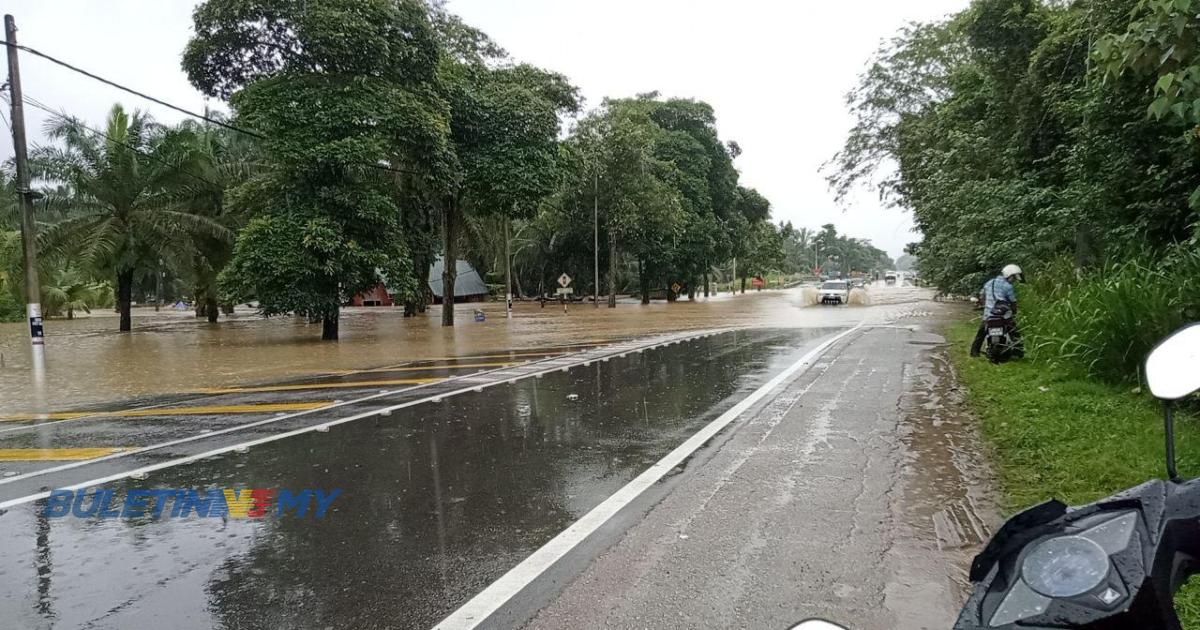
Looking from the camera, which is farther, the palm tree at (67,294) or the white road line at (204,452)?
the palm tree at (67,294)

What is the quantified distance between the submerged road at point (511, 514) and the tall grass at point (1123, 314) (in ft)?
5.30

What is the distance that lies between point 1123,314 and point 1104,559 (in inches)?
303

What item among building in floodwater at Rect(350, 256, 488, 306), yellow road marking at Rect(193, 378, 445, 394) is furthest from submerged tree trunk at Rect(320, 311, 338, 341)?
building in floodwater at Rect(350, 256, 488, 306)

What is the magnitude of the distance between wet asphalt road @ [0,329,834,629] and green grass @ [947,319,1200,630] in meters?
2.77

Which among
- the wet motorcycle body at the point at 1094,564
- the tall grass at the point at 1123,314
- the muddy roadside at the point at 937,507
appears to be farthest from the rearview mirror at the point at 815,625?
the tall grass at the point at 1123,314

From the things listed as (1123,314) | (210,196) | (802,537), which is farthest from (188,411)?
(210,196)

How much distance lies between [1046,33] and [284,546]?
54.1 feet

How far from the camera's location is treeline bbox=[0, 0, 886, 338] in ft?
61.3

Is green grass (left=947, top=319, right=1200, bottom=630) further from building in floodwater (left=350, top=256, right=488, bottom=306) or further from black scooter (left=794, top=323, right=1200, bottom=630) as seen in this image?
building in floodwater (left=350, top=256, right=488, bottom=306)

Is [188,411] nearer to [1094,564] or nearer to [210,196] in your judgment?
[1094,564]

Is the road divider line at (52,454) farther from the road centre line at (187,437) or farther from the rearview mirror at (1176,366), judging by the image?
the rearview mirror at (1176,366)

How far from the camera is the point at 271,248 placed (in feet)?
61.2

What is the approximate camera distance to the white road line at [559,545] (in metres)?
3.38

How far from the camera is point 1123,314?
24.9 feet
